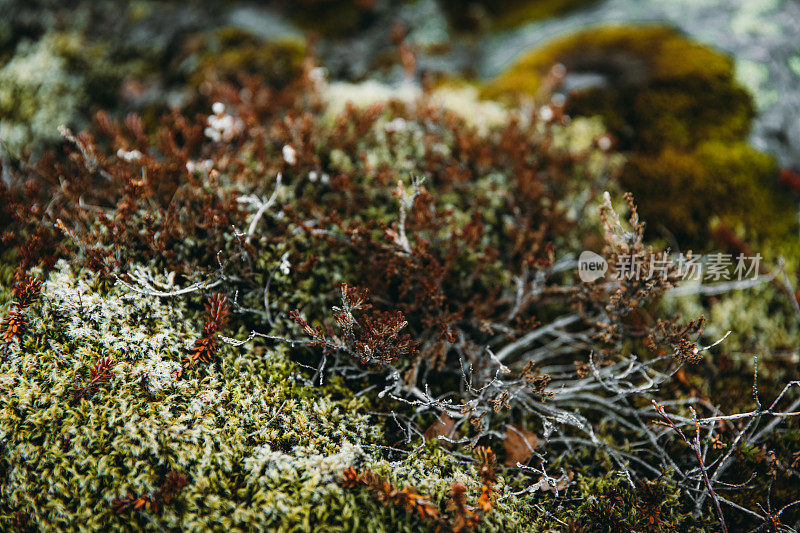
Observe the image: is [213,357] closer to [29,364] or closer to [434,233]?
[29,364]

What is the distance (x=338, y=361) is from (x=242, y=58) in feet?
14.0

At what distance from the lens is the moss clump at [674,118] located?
13.5ft

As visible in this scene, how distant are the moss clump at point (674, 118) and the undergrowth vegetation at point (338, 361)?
0.99 meters

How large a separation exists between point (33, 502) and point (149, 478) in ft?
1.79

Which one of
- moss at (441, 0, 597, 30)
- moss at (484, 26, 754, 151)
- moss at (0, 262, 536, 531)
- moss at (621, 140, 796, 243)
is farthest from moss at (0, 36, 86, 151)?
moss at (621, 140, 796, 243)

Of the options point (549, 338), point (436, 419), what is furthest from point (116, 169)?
point (549, 338)

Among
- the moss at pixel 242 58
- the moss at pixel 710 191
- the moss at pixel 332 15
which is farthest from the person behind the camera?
the moss at pixel 332 15

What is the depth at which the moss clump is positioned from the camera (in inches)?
162

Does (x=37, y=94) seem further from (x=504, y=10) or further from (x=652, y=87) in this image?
(x=652, y=87)

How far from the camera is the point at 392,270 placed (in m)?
2.96

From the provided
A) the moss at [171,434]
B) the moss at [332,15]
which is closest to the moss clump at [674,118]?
the moss at [332,15]

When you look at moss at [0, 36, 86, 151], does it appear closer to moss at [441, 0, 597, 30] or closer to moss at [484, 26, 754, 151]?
moss at [484, 26, 754, 151]

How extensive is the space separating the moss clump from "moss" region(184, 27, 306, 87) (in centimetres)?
251

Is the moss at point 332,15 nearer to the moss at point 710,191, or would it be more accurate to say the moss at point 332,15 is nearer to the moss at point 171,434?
the moss at point 710,191
